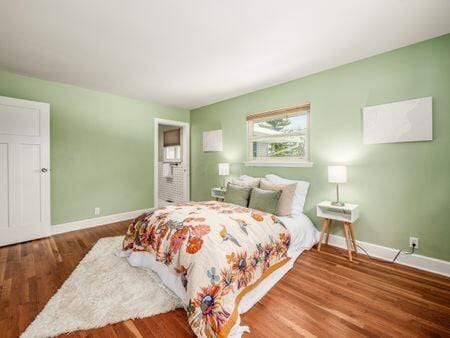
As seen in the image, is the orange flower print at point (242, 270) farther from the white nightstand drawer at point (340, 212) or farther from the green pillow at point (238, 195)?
the white nightstand drawer at point (340, 212)

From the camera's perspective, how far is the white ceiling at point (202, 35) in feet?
5.87

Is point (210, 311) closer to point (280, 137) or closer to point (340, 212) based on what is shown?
point (340, 212)

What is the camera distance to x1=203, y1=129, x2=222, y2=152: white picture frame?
4469 mm

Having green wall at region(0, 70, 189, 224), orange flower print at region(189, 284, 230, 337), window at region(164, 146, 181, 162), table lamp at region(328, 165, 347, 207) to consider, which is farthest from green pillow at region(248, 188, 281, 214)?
window at region(164, 146, 181, 162)

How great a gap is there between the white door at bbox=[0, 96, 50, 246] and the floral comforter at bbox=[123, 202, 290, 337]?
1741mm

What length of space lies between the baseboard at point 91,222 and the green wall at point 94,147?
0.07 metres

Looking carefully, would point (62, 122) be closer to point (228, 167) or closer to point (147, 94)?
point (147, 94)

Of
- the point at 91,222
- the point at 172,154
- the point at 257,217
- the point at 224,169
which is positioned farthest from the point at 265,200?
the point at 172,154

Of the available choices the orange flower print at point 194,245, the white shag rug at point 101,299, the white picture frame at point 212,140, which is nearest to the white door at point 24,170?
the white shag rug at point 101,299

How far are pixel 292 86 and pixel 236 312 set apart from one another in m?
3.13

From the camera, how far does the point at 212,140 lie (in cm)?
462

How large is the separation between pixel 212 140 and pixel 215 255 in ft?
10.8

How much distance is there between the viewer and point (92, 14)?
73.7 inches

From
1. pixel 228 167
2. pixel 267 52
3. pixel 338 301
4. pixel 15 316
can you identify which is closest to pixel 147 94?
pixel 228 167
